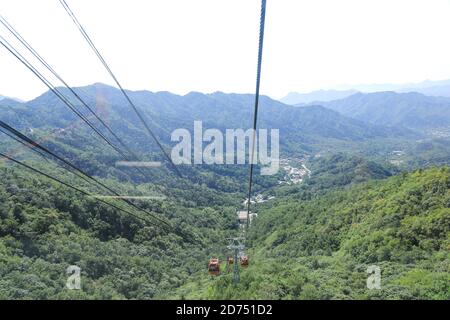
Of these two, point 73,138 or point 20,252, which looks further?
point 73,138

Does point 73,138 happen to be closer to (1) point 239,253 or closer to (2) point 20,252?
(2) point 20,252

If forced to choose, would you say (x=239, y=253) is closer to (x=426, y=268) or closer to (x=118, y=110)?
(x=426, y=268)

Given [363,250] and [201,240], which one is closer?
[363,250]

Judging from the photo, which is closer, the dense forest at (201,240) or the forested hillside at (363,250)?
the forested hillside at (363,250)

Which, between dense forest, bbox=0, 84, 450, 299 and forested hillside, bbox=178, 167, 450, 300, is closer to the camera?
forested hillside, bbox=178, 167, 450, 300

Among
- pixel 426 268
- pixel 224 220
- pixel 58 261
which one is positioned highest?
pixel 426 268

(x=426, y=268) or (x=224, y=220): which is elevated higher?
(x=426, y=268)

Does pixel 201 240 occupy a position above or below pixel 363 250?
below
